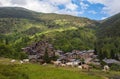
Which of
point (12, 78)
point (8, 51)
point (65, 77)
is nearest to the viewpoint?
point (12, 78)

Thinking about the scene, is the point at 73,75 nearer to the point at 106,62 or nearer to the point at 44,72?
the point at 44,72

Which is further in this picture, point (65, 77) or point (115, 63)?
point (115, 63)

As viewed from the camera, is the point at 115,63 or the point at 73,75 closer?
the point at 73,75

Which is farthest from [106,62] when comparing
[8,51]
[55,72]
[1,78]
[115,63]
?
[1,78]

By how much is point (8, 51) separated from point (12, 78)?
82587mm

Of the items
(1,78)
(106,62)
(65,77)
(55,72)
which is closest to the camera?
(1,78)

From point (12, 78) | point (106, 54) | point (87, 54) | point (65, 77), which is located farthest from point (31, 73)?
point (87, 54)

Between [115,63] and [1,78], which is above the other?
[1,78]

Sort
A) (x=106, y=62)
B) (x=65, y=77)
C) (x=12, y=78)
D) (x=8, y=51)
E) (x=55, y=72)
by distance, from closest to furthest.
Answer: (x=12, y=78) → (x=65, y=77) → (x=55, y=72) → (x=8, y=51) → (x=106, y=62)

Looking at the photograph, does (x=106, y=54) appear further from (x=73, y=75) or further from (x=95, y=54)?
(x=73, y=75)

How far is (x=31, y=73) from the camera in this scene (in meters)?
77.1

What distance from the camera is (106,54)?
568 ft

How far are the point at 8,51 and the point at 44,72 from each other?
65.6 m

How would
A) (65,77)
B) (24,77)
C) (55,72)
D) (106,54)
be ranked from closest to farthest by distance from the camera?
1. (24,77)
2. (65,77)
3. (55,72)
4. (106,54)
